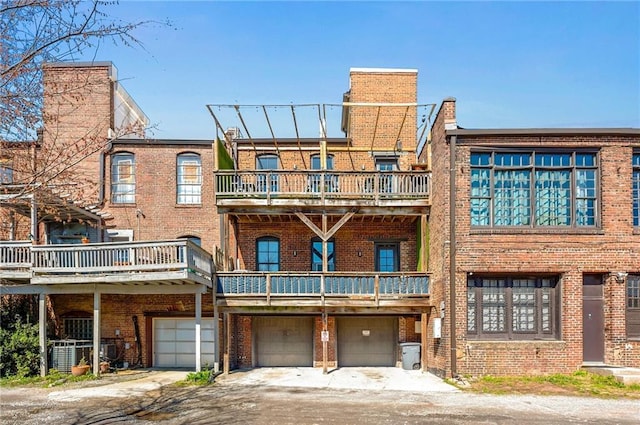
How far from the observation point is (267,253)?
65.2 feet

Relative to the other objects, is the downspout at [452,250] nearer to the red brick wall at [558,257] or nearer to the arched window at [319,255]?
the red brick wall at [558,257]

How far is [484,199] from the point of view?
634 inches

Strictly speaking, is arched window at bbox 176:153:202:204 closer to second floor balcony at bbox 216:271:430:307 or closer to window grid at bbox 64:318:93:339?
second floor balcony at bbox 216:271:430:307

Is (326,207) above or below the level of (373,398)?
above

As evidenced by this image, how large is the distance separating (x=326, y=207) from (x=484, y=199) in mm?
5155

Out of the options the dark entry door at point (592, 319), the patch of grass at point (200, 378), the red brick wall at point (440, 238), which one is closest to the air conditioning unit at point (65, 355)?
the patch of grass at point (200, 378)

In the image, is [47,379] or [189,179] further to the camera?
[189,179]

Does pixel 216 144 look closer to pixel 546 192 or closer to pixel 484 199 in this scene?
pixel 484 199

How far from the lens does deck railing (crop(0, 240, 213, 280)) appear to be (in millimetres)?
15023

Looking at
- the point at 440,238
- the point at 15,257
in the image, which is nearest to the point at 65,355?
the point at 15,257

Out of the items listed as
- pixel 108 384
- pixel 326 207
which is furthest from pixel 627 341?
pixel 108 384

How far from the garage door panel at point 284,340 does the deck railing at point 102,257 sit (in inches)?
167

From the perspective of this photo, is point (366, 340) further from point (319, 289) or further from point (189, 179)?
point (189, 179)

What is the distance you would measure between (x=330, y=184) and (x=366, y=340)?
20.3 feet
